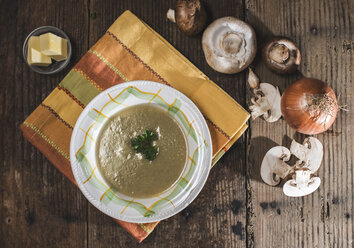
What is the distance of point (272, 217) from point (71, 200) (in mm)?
822

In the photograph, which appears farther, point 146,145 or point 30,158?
point 30,158

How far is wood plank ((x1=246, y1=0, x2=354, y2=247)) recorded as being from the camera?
1.31 meters

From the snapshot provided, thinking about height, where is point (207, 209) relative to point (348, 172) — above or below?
below

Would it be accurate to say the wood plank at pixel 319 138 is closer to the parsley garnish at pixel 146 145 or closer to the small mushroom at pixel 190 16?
the small mushroom at pixel 190 16

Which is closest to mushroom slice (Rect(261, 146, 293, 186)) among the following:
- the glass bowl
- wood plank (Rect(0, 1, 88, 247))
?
wood plank (Rect(0, 1, 88, 247))

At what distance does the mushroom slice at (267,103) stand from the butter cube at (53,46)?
0.78 meters

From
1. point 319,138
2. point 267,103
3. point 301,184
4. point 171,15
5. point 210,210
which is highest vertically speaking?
point 171,15

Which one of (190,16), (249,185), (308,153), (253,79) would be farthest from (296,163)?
(190,16)

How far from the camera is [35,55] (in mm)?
1280

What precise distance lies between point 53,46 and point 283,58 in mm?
878

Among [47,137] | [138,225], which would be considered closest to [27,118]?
[47,137]

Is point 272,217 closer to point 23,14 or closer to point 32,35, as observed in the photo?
point 32,35

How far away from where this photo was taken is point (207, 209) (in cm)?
132

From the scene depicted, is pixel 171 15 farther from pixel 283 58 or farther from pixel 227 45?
pixel 283 58
